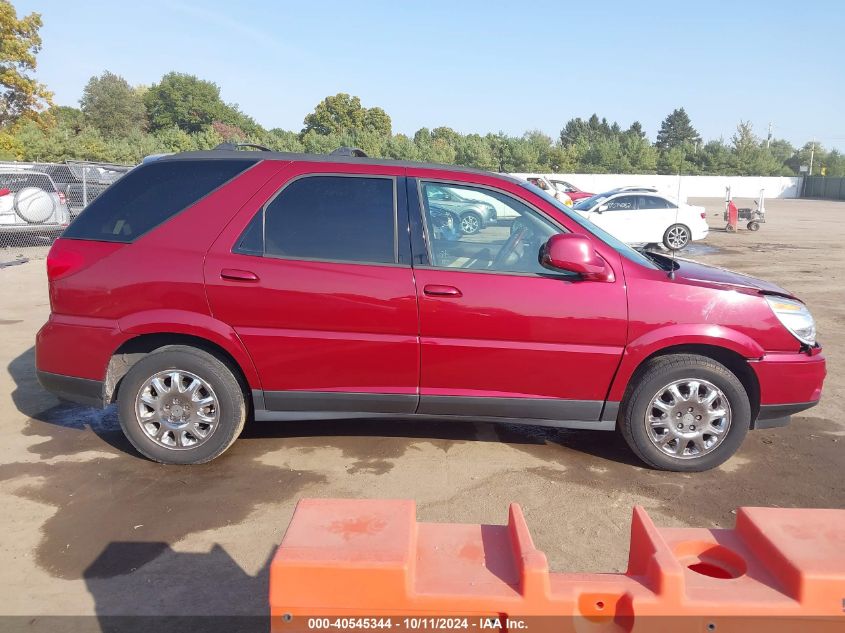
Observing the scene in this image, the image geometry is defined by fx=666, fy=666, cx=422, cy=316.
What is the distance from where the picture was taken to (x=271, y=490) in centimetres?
396

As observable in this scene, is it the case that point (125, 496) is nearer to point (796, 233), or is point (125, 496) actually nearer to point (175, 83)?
point (796, 233)

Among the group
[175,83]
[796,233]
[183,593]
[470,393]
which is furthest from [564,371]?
[175,83]

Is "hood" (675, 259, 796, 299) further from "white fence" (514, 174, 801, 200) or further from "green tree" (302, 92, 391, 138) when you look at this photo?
"green tree" (302, 92, 391, 138)

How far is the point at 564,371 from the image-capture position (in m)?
4.05

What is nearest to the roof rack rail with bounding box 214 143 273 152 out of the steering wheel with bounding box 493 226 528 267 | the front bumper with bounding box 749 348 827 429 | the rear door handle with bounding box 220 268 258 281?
the rear door handle with bounding box 220 268 258 281

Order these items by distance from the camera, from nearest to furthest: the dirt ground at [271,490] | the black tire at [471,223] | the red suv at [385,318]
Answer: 1. the dirt ground at [271,490]
2. the red suv at [385,318]
3. the black tire at [471,223]

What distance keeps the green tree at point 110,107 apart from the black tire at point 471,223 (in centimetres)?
6452

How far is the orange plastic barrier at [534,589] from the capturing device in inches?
73.0

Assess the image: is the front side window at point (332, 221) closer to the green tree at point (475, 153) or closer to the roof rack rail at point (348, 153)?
the roof rack rail at point (348, 153)

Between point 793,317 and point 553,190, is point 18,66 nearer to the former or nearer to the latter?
point 553,190

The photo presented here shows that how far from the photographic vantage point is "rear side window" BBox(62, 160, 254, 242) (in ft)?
13.8

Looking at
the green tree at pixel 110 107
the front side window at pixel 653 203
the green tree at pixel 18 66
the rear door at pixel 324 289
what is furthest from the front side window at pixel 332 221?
the green tree at pixel 110 107

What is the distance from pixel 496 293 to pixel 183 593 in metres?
2.27

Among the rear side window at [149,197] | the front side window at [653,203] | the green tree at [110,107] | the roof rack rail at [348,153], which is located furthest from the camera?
the green tree at [110,107]
